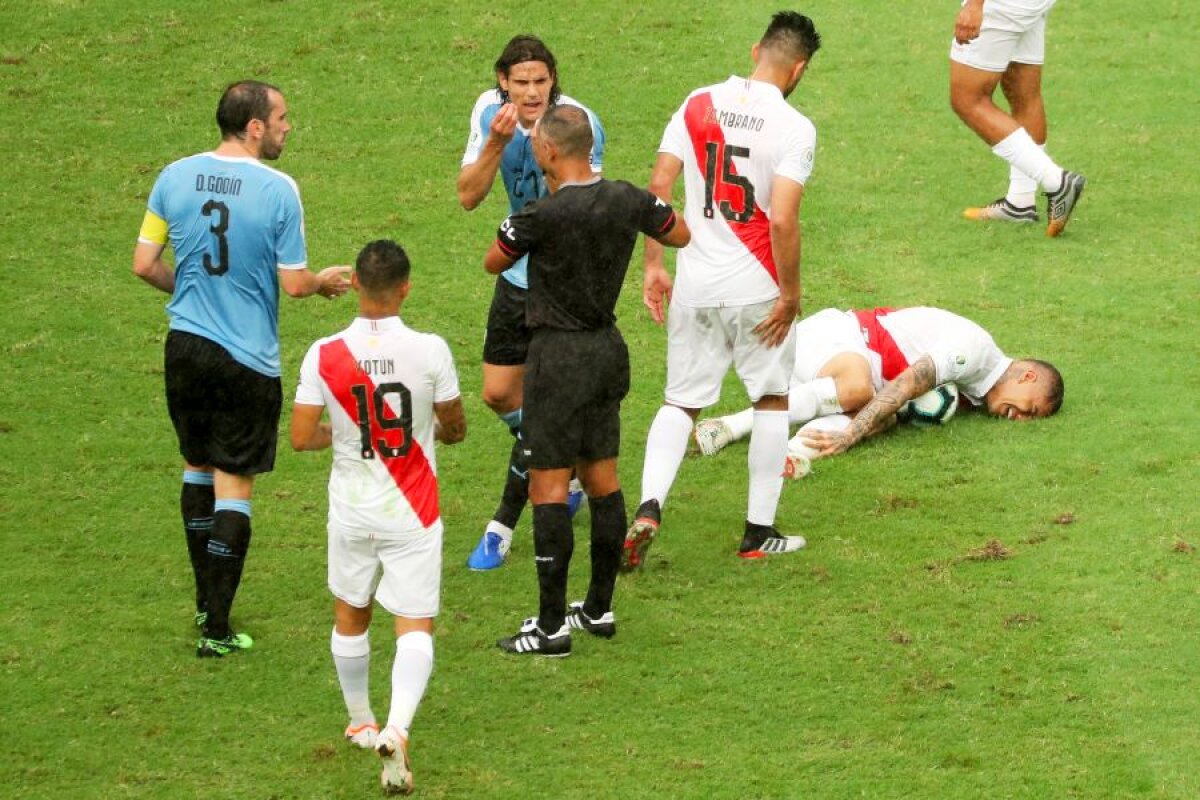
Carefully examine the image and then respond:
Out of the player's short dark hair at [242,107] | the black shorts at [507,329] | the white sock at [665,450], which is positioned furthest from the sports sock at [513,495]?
the player's short dark hair at [242,107]

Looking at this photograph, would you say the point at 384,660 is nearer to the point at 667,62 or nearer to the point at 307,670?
the point at 307,670

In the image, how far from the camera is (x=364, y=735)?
19.4 ft

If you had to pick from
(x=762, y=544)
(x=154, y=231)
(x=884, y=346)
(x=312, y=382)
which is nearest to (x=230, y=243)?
(x=154, y=231)

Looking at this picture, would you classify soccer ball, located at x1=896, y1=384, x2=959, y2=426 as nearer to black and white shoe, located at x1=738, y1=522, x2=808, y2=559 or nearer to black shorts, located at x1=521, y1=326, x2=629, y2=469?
black and white shoe, located at x1=738, y1=522, x2=808, y2=559

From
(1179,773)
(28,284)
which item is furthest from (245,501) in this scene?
(28,284)

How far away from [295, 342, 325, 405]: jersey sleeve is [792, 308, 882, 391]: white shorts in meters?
3.78

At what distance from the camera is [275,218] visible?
21.1 feet

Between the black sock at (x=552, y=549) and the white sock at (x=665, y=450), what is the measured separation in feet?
2.89

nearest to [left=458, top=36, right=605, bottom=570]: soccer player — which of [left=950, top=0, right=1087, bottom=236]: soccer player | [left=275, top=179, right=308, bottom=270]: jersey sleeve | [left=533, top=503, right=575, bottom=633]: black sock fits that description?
[left=533, top=503, right=575, bottom=633]: black sock

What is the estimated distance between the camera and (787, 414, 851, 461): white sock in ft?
28.1

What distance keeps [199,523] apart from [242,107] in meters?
1.63

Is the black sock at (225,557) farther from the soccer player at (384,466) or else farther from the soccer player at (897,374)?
the soccer player at (897,374)

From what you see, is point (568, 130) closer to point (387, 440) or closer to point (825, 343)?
point (387, 440)

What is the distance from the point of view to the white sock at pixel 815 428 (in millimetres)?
8562
